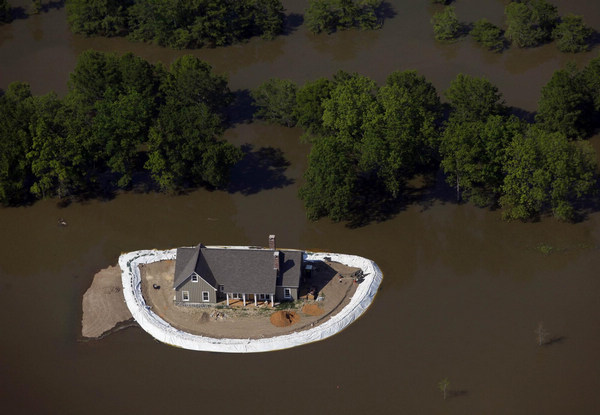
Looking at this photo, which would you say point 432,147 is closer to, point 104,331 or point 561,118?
point 561,118

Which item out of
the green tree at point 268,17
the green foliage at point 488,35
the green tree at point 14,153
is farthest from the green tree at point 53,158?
the green foliage at point 488,35

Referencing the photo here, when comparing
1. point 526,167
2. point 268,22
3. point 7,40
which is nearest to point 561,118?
point 526,167

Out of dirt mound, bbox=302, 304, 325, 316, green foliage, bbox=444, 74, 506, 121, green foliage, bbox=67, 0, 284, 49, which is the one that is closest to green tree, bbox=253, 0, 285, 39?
green foliage, bbox=67, 0, 284, 49

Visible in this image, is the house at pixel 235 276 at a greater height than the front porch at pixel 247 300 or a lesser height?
greater

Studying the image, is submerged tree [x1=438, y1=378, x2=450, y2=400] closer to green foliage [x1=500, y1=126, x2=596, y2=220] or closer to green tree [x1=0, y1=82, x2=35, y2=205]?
green foliage [x1=500, y1=126, x2=596, y2=220]

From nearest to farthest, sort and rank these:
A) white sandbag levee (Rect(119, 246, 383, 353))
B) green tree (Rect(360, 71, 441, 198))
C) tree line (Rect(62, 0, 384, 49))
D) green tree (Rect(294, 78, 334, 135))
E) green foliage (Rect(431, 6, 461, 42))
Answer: white sandbag levee (Rect(119, 246, 383, 353)), green tree (Rect(360, 71, 441, 198)), green tree (Rect(294, 78, 334, 135)), green foliage (Rect(431, 6, 461, 42)), tree line (Rect(62, 0, 384, 49))

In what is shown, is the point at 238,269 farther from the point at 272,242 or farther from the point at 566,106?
the point at 566,106

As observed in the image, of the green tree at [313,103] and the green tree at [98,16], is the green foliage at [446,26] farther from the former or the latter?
the green tree at [98,16]
